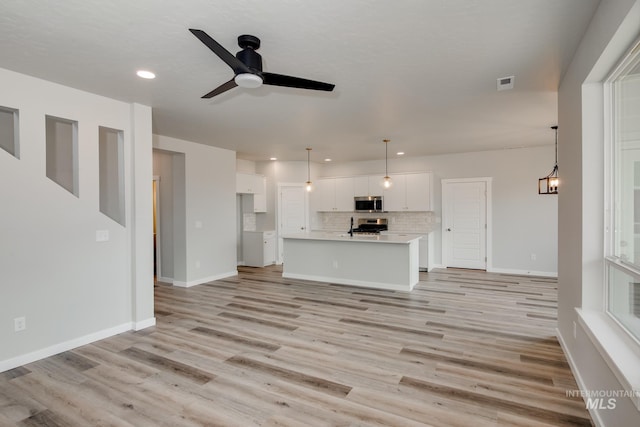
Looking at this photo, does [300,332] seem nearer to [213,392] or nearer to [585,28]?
[213,392]

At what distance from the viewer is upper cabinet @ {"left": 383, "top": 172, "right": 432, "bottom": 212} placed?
7430 mm

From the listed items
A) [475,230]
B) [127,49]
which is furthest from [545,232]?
[127,49]

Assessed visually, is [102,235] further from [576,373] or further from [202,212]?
[576,373]

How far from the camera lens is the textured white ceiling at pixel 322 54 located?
2061 millimetres

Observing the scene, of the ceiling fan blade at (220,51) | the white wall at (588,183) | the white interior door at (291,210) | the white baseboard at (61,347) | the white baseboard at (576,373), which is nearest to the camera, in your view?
the white wall at (588,183)

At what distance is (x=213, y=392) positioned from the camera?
2500 millimetres

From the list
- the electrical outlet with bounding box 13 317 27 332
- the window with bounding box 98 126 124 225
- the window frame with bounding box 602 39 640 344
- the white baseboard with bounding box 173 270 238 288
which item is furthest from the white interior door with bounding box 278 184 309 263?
the window frame with bounding box 602 39 640 344

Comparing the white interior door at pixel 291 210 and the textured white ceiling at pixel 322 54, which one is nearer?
the textured white ceiling at pixel 322 54

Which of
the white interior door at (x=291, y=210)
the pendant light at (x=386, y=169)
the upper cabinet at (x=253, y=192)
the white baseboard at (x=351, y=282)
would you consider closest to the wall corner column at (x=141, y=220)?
the white baseboard at (x=351, y=282)

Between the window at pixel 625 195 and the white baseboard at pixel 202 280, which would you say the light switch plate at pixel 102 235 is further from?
the window at pixel 625 195

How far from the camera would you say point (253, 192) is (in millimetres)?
7820

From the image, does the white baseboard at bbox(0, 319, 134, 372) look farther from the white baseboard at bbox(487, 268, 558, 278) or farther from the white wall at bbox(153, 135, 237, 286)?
the white baseboard at bbox(487, 268, 558, 278)

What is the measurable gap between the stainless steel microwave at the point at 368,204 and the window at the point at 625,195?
563cm

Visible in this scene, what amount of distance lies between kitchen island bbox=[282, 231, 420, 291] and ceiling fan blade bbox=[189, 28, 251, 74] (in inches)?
157
